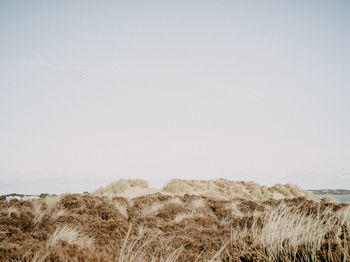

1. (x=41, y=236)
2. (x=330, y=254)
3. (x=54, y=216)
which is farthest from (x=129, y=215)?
(x=330, y=254)

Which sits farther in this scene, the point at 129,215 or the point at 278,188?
the point at 278,188

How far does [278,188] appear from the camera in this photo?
24.8 metres

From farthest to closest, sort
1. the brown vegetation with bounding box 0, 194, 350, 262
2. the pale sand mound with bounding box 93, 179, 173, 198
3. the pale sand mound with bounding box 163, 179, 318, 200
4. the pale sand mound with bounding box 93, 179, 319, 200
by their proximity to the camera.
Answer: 1. the pale sand mound with bounding box 163, 179, 318, 200
2. the pale sand mound with bounding box 93, 179, 319, 200
3. the pale sand mound with bounding box 93, 179, 173, 198
4. the brown vegetation with bounding box 0, 194, 350, 262

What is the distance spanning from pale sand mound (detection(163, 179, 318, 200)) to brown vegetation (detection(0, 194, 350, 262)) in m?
9.34

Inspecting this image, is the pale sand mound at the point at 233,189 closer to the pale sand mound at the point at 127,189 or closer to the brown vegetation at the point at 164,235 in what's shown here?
the pale sand mound at the point at 127,189

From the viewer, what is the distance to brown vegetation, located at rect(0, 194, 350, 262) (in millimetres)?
3217

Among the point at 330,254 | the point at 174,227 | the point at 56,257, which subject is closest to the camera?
the point at 330,254

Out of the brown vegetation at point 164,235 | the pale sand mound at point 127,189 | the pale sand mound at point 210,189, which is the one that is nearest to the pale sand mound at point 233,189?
the pale sand mound at point 210,189

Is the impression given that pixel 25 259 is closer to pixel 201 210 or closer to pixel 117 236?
pixel 117 236

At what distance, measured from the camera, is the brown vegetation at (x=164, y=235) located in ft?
10.6

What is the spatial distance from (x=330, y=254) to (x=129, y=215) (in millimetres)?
7497

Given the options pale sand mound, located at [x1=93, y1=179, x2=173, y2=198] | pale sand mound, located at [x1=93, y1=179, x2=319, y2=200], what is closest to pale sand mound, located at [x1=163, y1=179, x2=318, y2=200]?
pale sand mound, located at [x1=93, y1=179, x2=319, y2=200]

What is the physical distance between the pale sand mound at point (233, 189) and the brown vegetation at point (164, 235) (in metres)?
9.34

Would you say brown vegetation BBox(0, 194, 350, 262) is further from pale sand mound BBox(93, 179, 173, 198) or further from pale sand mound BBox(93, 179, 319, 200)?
pale sand mound BBox(93, 179, 319, 200)
